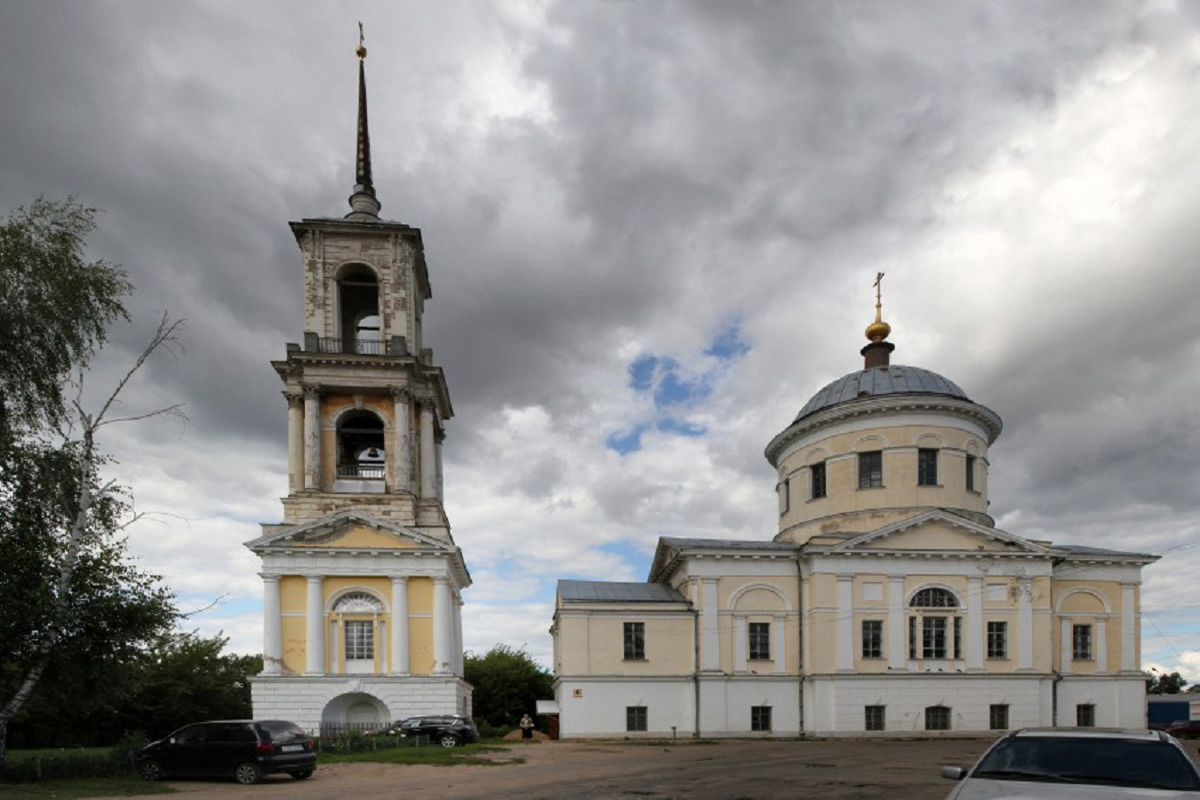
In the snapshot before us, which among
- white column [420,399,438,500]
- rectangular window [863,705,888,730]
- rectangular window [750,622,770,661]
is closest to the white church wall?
rectangular window [750,622,770,661]

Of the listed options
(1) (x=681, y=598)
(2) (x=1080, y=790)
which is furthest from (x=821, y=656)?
(2) (x=1080, y=790)

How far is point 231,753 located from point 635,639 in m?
18.7

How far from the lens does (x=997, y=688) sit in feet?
108

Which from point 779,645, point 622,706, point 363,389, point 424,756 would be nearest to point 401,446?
point 363,389

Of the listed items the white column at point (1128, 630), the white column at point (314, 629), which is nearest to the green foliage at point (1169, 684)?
the white column at point (1128, 630)

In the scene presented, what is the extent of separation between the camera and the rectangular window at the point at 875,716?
3231cm

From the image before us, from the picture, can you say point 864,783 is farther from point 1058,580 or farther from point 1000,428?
point 1000,428

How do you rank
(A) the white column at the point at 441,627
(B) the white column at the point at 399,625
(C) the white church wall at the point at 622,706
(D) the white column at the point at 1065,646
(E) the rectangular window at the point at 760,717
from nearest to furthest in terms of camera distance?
(B) the white column at the point at 399,625 → (A) the white column at the point at 441,627 → (C) the white church wall at the point at 622,706 → (E) the rectangular window at the point at 760,717 → (D) the white column at the point at 1065,646

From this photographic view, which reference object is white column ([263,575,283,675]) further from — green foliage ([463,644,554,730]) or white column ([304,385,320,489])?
green foliage ([463,644,554,730])

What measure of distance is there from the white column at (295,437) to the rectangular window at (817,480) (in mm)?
23976

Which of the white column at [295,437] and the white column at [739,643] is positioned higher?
the white column at [295,437]

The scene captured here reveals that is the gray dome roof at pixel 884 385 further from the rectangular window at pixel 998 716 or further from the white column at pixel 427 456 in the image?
the white column at pixel 427 456

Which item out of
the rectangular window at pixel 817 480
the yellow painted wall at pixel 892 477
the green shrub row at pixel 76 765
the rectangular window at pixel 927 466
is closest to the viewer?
the green shrub row at pixel 76 765

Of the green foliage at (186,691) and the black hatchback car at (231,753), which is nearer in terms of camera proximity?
the black hatchback car at (231,753)
